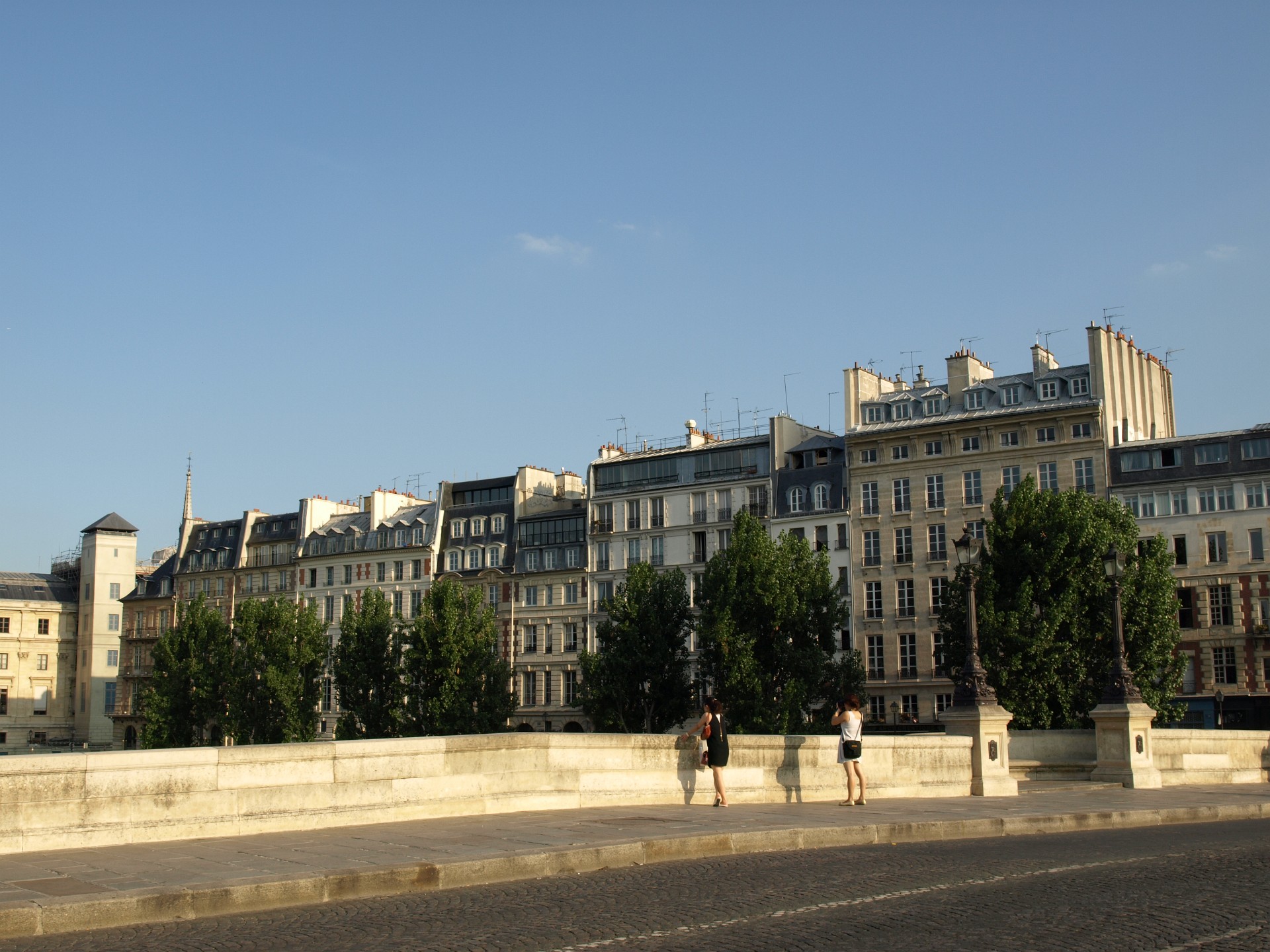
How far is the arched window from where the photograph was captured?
81938mm

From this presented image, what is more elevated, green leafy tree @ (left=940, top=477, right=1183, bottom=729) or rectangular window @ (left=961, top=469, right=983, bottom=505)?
rectangular window @ (left=961, top=469, right=983, bottom=505)

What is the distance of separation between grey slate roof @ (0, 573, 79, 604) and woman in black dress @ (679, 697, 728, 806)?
110 m

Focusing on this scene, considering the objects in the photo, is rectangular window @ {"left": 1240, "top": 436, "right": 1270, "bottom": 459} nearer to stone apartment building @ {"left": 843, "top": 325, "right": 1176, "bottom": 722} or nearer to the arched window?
stone apartment building @ {"left": 843, "top": 325, "right": 1176, "bottom": 722}

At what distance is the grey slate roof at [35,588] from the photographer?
388 feet

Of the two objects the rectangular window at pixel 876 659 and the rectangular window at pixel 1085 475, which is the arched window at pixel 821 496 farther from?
the rectangular window at pixel 1085 475

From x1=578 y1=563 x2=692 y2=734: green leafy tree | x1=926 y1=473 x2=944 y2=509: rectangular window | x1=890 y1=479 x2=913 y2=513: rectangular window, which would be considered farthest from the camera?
x1=890 y1=479 x2=913 y2=513: rectangular window

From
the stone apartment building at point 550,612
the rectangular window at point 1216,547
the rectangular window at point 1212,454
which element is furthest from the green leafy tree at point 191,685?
the rectangular window at point 1212,454

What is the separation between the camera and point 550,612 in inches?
3526

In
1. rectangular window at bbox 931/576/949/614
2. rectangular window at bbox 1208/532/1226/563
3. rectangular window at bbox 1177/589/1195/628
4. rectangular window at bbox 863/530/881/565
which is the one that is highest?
rectangular window at bbox 863/530/881/565

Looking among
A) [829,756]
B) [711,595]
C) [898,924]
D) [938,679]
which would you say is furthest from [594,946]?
[938,679]

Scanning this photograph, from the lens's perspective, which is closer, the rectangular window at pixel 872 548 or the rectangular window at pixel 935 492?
the rectangular window at pixel 935 492

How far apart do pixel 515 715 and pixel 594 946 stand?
261ft

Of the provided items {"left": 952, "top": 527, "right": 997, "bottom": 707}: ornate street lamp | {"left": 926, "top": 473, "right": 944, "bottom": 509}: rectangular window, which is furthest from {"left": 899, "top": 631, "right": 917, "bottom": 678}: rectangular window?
{"left": 952, "top": 527, "right": 997, "bottom": 707}: ornate street lamp

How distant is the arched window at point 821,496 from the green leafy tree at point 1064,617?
22197 mm
